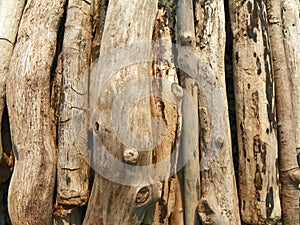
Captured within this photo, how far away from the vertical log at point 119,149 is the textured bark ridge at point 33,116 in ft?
0.96

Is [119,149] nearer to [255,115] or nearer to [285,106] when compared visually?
[255,115]

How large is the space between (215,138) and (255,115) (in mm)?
263

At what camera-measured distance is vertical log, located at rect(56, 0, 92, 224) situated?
1957 mm

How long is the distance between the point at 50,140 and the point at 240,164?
3.31ft

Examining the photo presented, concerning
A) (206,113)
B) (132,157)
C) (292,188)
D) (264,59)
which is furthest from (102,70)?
(292,188)

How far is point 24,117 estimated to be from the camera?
207 centimetres

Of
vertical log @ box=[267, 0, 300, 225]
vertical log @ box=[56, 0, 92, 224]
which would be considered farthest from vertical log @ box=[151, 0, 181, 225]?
vertical log @ box=[267, 0, 300, 225]

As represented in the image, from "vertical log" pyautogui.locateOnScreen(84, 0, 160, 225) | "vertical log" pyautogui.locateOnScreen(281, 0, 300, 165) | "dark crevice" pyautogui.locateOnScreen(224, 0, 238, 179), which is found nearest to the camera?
"vertical log" pyautogui.locateOnScreen(84, 0, 160, 225)

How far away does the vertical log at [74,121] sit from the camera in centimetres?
196

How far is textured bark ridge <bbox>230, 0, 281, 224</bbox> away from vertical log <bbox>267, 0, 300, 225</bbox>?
0.16m

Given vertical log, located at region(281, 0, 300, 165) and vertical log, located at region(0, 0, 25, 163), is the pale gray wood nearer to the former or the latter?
vertical log, located at region(0, 0, 25, 163)

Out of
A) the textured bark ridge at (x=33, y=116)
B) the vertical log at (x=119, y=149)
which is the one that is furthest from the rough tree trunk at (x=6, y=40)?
the vertical log at (x=119, y=149)

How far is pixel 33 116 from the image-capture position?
206cm

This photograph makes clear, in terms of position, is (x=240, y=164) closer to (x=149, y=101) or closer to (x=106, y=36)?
(x=149, y=101)
